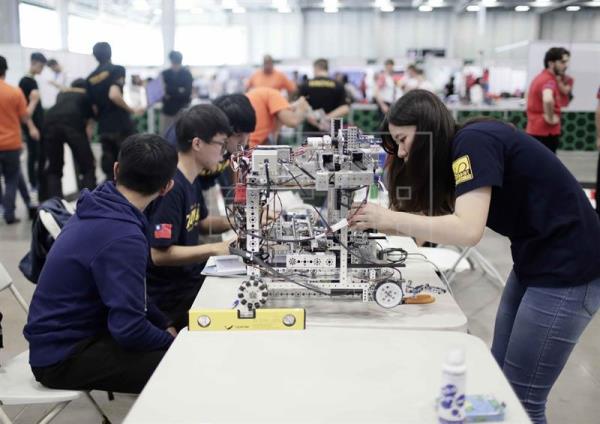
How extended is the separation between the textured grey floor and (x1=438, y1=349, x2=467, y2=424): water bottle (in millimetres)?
481

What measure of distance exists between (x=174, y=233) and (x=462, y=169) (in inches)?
41.9

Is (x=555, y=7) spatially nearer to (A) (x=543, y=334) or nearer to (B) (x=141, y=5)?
(B) (x=141, y=5)

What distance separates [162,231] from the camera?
2.09 meters

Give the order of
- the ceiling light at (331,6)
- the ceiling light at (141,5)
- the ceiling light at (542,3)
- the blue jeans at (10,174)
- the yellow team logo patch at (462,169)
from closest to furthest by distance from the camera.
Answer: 1. the yellow team logo patch at (462,169)
2. the blue jeans at (10,174)
3. the ceiling light at (141,5)
4. the ceiling light at (542,3)
5. the ceiling light at (331,6)

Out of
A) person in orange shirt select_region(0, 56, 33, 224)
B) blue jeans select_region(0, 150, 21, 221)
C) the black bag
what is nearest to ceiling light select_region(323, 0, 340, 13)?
person in orange shirt select_region(0, 56, 33, 224)

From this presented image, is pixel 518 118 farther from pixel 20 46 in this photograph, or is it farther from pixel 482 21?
pixel 482 21

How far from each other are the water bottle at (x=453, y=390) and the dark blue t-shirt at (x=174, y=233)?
1282 millimetres

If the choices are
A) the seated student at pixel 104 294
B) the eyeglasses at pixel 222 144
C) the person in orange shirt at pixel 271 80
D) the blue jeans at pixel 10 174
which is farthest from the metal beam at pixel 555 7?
the seated student at pixel 104 294

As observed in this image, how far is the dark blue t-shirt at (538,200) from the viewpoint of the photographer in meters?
1.47

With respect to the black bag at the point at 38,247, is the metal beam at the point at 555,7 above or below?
above

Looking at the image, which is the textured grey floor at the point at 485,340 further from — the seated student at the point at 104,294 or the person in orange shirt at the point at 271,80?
the person in orange shirt at the point at 271,80

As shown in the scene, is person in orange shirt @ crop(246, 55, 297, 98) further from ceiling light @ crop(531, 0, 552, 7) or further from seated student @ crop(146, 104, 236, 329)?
ceiling light @ crop(531, 0, 552, 7)

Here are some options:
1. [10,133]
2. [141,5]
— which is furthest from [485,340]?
[141,5]

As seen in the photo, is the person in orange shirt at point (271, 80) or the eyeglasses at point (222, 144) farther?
the person in orange shirt at point (271, 80)
